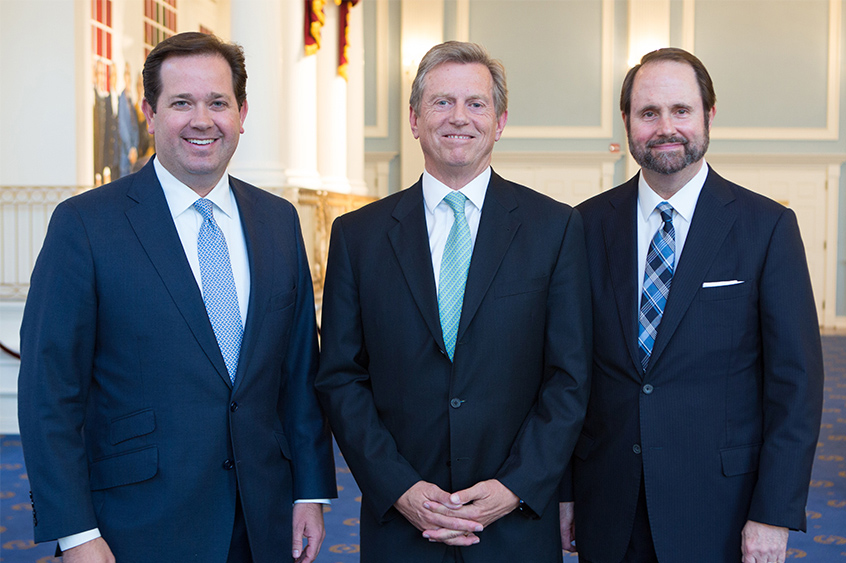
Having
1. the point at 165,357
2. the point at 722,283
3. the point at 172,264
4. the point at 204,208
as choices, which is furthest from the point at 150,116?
the point at 722,283

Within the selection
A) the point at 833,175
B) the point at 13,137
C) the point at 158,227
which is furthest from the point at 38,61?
the point at 833,175

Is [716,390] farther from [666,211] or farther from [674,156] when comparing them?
[674,156]

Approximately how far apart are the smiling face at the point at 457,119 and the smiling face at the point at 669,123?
414 mm

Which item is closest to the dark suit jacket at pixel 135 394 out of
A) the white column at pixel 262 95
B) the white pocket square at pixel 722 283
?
the white pocket square at pixel 722 283

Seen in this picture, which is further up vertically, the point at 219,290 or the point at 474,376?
the point at 219,290

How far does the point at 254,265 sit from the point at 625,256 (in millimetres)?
977

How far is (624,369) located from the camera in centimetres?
208

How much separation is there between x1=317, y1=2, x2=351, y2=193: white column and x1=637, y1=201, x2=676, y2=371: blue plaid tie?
A: 7.17 meters

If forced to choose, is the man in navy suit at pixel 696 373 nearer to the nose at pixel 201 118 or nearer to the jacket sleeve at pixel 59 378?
the nose at pixel 201 118

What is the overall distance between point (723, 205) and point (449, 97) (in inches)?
30.6

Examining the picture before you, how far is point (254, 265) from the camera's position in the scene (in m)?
2.00

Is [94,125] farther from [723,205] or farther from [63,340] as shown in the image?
[723,205]

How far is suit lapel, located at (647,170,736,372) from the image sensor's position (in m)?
2.03

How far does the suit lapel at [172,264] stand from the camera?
1.87m
